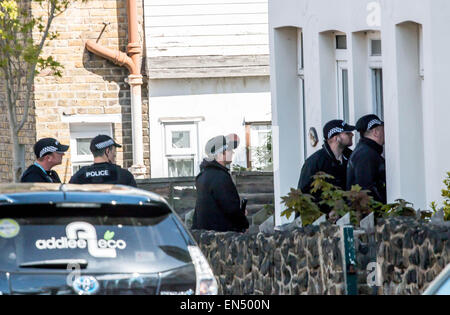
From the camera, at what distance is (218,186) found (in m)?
12.8

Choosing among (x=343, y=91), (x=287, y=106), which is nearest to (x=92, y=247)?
(x=343, y=91)

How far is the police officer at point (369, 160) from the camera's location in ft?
39.9

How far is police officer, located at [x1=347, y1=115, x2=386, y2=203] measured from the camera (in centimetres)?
1216

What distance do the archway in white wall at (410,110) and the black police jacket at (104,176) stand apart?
8.50 feet

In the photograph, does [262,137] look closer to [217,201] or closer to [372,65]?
[372,65]

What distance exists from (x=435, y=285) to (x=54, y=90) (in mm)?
19806

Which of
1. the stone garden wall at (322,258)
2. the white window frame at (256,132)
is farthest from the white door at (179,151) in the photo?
the stone garden wall at (322,258)

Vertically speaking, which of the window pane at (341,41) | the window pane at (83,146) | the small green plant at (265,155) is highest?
the window pane at (341,41)

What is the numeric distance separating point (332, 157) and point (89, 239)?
5.27 metres

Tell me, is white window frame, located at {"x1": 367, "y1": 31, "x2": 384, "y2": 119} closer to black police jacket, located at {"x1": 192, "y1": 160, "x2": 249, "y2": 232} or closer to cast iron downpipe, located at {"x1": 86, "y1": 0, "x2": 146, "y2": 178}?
black police jacket, located at {"x1": 192, "y1": 160, "x2": 249, "y2": 232}

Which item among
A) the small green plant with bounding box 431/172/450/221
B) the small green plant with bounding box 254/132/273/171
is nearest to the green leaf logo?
the small green plant with bounding box 431/172/450/221

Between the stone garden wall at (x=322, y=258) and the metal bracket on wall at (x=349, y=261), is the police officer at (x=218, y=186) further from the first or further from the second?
the metal bracket on wall at (x=349, y=261)

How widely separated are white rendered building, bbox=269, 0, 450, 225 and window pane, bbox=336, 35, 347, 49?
1cm

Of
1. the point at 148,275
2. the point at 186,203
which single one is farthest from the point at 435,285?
the point at 186,203
